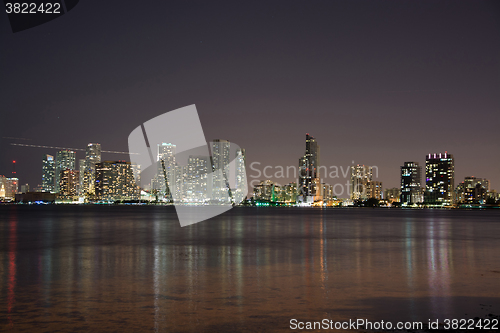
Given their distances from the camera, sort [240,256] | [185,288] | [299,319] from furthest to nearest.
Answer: [240,256] < [185,288] < [299,319]

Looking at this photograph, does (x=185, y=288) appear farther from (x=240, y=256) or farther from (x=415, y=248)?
(x=415, y=248)

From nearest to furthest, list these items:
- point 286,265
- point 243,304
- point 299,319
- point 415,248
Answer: point 299,319 < point 243,304 < point 286,265 < point 415,248

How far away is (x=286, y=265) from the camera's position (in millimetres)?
19109

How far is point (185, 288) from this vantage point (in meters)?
13.8

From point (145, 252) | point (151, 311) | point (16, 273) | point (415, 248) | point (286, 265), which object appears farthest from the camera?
point (415, 248)

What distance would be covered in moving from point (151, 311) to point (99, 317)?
4.08 feet

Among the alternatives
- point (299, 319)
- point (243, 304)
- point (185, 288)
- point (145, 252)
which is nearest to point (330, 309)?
point (299, 319)

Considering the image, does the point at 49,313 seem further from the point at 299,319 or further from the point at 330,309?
the point at 330,309

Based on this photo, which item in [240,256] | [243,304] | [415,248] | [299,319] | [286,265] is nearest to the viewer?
[299,319]

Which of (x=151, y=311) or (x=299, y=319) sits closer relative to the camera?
(x=299, y=319)

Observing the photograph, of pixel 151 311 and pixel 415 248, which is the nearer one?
pixel 151 311

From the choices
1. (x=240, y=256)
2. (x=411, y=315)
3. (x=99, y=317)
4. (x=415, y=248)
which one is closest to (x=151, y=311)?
(x=99, y=317)

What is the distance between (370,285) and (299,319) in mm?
5178

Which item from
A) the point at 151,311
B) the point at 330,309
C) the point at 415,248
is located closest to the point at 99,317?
the point at 151,311
